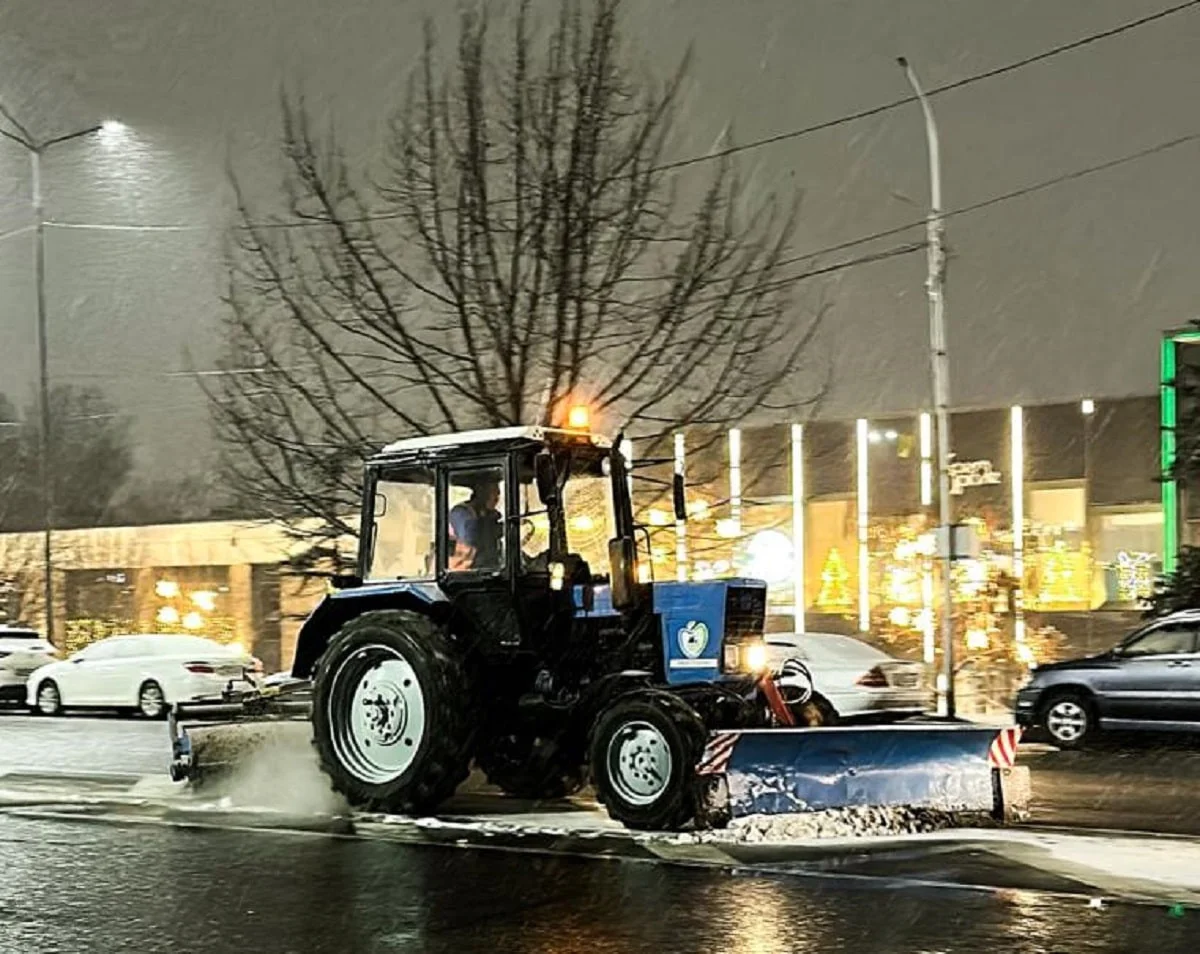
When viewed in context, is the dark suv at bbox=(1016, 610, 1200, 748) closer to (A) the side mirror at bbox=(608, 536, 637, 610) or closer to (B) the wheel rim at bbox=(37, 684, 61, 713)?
A: (A) the side mirror at bbox=(608, 536, 637, 610)

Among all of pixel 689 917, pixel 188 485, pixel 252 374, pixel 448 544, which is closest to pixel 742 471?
pixel 252 374

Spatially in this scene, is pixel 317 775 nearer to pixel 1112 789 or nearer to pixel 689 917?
pixel 689 917

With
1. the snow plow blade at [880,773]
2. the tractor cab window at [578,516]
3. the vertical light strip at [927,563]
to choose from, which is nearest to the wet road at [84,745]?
the tractor cab window at [578,516]

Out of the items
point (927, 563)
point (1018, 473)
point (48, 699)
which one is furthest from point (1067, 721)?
point (48, 699)

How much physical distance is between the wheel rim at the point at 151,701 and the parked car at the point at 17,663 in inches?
156

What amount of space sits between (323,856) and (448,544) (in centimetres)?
273

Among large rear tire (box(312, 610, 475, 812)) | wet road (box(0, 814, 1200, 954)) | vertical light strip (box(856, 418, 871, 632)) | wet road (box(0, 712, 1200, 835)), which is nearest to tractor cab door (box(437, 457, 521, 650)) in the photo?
large rear tire (box(312, 610, 475, 812))

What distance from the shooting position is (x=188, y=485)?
5288 centimetres

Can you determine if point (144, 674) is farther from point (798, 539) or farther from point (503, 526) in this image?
point (798, 539)

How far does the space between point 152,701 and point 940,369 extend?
43.5ft

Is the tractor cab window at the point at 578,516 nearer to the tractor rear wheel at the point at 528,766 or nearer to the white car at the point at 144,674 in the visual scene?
the tractor rear wheel at the point at 528,766

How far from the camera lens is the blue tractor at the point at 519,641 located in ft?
39.1

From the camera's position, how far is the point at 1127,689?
1828 centimetres

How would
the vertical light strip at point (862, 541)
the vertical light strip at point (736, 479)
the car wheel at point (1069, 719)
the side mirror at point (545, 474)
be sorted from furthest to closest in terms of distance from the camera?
the vertical light strip at point (862, 541)
the vertical light strip at point (736, 479)
the car wheel at point (1069, 719)
the side mirror at point (545, 474)
